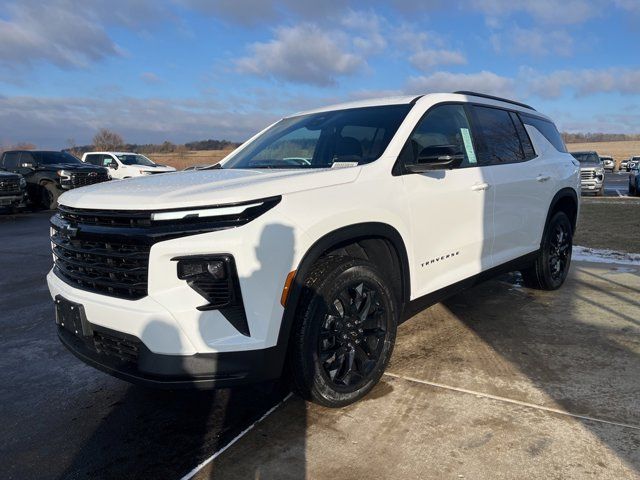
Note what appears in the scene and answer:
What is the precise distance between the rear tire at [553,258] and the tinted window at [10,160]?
55.1 ft

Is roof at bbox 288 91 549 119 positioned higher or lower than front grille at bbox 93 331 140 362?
higher

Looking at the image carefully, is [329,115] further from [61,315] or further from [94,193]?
[61,315]

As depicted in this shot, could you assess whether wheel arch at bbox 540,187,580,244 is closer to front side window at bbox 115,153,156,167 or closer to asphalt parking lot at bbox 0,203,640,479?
asphalt parking lot at bbox 0,203,640,479

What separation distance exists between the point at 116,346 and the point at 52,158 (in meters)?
16.7

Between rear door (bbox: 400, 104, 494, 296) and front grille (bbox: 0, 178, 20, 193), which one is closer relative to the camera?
rear door (bbox: 400, 104, 494, 296)

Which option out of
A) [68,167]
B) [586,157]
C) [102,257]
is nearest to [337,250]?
[102,257]

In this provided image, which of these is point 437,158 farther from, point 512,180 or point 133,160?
point 133,160

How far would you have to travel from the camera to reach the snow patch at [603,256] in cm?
698

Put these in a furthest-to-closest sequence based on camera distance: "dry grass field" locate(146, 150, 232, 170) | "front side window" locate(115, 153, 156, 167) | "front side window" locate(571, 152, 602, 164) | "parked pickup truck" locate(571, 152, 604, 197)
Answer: "dry grass field" locate(146, 150, 232, 170)
"front side window" locate(571, 152, 602, 164)
"front side window" locate(115, 153, 156, 167)
"parked pickup truck" locate(571, 152, 604, 197)

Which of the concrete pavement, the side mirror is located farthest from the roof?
A: the concrete pavement

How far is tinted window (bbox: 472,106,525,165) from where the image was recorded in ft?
14.0

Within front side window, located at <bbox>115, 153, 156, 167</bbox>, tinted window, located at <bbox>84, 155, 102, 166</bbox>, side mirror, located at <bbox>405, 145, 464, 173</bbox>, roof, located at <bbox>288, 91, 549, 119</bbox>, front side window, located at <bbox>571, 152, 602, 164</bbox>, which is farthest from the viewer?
front side window, located at <bbox>571, 152, 602, 164</bbox>

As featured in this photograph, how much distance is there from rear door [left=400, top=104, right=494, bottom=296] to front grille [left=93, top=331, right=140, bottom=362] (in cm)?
184

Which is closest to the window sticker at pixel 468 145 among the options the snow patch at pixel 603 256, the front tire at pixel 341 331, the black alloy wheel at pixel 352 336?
the front tire at pixel 341 331
